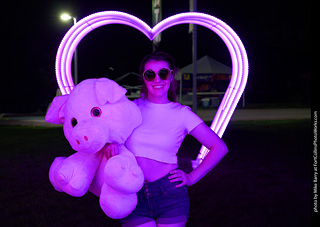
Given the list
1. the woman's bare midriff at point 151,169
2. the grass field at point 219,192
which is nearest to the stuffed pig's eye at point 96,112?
the woman's bare midriff at point 151,169

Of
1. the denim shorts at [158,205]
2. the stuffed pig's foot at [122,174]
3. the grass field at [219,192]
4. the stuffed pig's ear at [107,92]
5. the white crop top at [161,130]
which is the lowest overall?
the grass field at [219,192]

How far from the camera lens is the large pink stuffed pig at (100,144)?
2000mm

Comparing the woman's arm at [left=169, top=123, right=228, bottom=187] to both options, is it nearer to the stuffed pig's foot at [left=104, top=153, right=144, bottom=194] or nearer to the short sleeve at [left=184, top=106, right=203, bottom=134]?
the short sleeve at [left=184, top=106, right=203, bottom=134]

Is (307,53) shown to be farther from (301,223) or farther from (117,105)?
(117,105)

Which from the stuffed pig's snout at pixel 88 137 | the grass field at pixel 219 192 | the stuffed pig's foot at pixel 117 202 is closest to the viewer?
the stuffed pig's snout at pixel 88 137

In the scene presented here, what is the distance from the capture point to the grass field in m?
4.71

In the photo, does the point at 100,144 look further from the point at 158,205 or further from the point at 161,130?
the point at 158,205

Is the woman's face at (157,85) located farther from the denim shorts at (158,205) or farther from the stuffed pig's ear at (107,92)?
the denim shorts at (158,205)

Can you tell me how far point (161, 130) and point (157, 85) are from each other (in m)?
0.31

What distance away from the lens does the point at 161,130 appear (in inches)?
92.0

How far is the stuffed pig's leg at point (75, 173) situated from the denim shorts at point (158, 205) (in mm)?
352

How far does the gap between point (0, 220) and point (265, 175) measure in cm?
468

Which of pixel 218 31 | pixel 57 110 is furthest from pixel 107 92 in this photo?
pixel 218 31

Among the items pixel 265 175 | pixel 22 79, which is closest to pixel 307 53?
pixel 22 79
